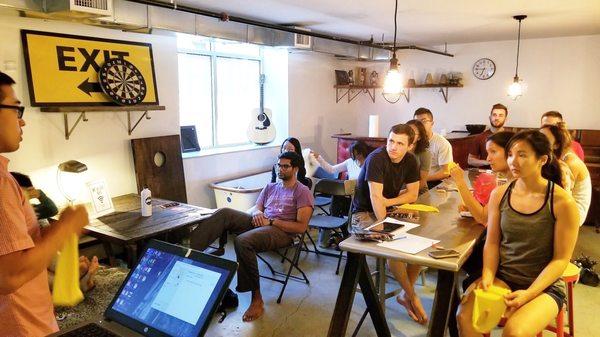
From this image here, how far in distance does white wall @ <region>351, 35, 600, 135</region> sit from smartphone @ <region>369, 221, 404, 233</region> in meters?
5.14

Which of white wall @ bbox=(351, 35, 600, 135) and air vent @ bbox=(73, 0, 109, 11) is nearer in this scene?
air vent @ bbox=(73, 0, 109, 11)

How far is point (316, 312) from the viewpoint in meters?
3.34

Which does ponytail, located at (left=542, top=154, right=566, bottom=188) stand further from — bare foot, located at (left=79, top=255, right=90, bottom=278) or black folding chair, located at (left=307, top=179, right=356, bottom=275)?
bare foot, located at (left=79, top=255, right=90, bottom=278)

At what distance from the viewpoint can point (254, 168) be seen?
225 inches

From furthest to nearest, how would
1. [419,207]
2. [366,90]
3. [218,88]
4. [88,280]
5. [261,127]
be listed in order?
[366,90] < [261,127] < [218,88] < [419,207] < [88,280]

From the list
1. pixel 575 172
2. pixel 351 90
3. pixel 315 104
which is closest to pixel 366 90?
pixel 351 90

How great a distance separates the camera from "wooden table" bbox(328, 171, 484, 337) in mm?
A: 2031

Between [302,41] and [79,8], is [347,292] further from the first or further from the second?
[302,41]

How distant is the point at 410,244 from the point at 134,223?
6.78 ft

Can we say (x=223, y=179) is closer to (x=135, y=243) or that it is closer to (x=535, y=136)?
(x=135, y=243)

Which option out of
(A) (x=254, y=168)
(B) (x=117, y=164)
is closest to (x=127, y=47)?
(B) (x=117, y=164)

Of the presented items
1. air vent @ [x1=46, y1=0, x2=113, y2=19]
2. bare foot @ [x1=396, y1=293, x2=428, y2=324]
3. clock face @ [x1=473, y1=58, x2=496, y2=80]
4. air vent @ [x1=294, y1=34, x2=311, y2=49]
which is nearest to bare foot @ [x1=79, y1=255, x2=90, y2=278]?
air vent @ [x1=46, y1=0, x2=113, y2=19]

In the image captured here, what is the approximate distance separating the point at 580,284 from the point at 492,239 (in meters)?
2.19

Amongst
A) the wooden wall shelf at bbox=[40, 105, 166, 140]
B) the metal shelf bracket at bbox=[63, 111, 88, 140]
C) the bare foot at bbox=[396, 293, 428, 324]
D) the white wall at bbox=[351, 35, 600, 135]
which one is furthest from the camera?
the white wall at bbox=[351, 35, 600, 135]
